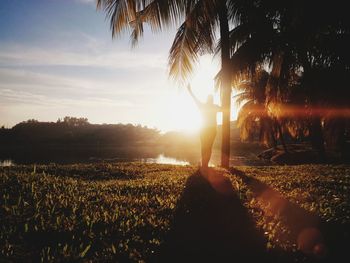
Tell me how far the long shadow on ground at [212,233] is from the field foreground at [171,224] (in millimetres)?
11

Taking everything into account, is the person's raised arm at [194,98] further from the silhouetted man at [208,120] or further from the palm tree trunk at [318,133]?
the palm tree trunk at [318,133]

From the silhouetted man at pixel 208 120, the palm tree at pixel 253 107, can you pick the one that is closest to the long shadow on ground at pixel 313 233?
the silhouetted man at pixel 208 120

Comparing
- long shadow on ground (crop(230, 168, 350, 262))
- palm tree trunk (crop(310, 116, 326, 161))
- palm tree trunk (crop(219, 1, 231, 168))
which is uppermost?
palm tree trunk (crop(219, 1, 231, 168))

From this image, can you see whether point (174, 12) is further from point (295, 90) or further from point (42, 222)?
point (295, 90)

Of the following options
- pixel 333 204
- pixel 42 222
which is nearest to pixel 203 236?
pixel 42 222

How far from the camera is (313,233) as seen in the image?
4129 millimetres

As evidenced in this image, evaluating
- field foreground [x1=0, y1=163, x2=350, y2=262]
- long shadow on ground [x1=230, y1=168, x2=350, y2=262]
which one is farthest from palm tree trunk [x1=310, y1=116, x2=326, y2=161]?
long shadow on ground [x1=230, y1=168, x2=350, y2=262]

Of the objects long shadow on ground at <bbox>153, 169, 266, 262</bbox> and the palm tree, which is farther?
the palm tree

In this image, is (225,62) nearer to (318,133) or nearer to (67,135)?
(318,133)

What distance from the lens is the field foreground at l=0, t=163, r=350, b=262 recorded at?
11.1ft

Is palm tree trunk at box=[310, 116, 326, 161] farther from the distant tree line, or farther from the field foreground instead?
the distant tree line

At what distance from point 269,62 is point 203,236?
1150cm

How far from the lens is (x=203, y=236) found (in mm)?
3889

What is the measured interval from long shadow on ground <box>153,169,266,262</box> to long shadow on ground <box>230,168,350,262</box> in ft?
1.60
